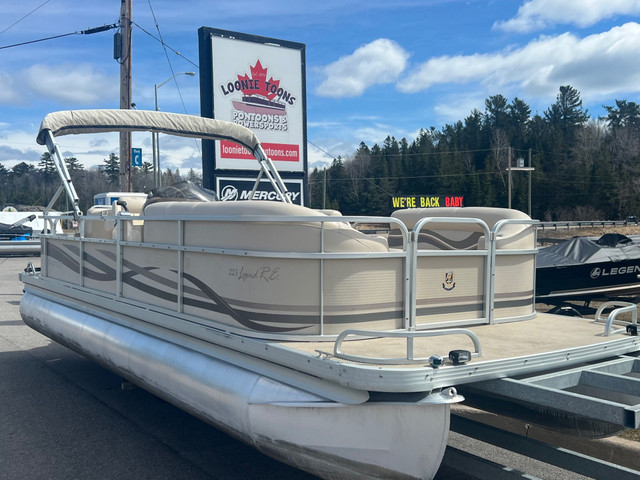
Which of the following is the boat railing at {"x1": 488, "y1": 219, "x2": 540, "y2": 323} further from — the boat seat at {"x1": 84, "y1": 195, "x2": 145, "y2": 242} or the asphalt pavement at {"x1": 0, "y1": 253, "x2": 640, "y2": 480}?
the boat seat at {"x1": 84, "y1": 195, "x2": 145, "y2": 242}

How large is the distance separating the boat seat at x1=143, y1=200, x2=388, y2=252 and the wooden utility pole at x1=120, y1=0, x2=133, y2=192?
851 centimetres

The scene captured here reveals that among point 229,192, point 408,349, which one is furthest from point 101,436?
point 229,192

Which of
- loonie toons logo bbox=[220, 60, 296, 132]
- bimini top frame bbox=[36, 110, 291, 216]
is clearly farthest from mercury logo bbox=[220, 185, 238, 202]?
bimini top frame bbox=[36, 110, 291, 216]

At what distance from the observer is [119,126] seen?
21.1 feet

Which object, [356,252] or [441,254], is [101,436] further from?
[441,254]

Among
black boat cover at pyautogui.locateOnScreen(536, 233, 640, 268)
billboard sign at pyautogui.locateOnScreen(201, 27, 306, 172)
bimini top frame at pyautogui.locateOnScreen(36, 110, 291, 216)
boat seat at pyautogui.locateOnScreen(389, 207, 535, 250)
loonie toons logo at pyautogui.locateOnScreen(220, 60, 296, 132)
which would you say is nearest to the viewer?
boat seat at pyautogui.locateOnScreen(389, 207, 535, 250)

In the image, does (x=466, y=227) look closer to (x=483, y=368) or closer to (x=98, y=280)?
(x=483, y=368)

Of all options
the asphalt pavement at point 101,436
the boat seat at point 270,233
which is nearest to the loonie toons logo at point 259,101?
the asphalt pavement at point 101,436

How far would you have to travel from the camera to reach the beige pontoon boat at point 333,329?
296 centimetres

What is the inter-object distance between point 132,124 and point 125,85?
22.3 feet

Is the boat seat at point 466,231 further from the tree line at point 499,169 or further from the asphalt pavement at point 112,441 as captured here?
the tree line at point 499,169

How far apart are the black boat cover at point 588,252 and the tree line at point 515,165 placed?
39.6 meters

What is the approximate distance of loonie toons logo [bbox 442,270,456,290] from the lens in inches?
158

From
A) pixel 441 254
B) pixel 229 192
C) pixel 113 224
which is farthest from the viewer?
pixel 229 192
